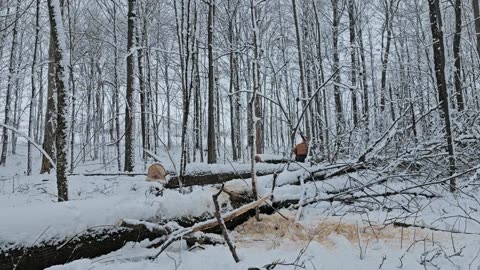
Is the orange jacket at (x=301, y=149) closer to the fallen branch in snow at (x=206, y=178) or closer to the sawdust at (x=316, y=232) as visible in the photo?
the fallen branch in snow at (x=206, y=178)

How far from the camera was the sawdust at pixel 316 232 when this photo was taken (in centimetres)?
356

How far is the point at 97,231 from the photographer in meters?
3.01

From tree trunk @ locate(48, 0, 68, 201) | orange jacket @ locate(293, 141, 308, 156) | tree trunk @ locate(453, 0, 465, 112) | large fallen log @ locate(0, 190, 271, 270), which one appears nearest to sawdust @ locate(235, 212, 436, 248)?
large fallen log @ locate(0, 190, 271, 270)

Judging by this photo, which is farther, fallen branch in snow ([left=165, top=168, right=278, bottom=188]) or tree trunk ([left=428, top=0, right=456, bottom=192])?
fallen branch in snow ([left=165, top=168, right=278, bottom=188])

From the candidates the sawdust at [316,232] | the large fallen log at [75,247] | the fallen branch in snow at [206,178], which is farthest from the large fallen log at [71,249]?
the fallen branch in snow at [206,178]

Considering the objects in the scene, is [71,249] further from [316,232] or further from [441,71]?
[441,71]

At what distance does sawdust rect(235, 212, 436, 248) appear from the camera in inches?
140

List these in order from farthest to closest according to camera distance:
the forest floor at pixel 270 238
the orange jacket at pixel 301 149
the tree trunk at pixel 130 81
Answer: the tree trunk at pixel 130 81 < the orange jacket at pixel 301 149 < the forest floor at pixel 270 238

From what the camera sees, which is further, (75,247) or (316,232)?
(316,232)

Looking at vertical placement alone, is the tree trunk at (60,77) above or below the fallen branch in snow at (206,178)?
above

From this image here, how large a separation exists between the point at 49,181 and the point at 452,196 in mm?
9355

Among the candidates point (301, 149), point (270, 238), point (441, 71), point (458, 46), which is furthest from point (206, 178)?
point (458, 46)

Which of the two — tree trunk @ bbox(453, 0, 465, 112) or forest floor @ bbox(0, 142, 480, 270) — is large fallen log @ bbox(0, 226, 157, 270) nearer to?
forest floor @ bbox(0, 142, 480, 270)

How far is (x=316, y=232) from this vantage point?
375 cm
